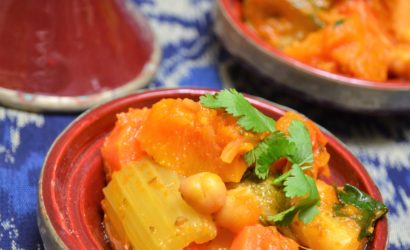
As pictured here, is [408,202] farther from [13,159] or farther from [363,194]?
[13,159]

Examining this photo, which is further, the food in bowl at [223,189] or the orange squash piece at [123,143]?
the orange squash piece at [123,143]

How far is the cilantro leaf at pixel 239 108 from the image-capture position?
98 cm

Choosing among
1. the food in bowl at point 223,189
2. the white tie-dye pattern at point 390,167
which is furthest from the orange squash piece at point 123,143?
the white tie-dye pattern at point 390,167

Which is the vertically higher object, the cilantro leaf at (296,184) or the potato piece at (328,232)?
the cilantro leaf at (296,184)

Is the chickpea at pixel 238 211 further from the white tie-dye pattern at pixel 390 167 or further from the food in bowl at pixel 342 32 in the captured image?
the food in bowl at pixel 342 32

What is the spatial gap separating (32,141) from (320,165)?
2.18 ft

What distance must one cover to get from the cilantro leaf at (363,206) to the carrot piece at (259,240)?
0.13m

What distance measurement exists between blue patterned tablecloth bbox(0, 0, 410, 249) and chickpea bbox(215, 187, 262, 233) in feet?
1.26

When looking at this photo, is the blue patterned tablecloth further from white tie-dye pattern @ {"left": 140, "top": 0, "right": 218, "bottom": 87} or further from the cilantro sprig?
the cilantro sprig

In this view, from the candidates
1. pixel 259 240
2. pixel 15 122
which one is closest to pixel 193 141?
pixel 259 240

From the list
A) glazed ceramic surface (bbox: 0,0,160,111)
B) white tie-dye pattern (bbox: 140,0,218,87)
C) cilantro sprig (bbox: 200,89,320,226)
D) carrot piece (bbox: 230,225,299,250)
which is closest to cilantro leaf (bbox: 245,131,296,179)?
cilantro sprig (bbox: 200,89,320,226)

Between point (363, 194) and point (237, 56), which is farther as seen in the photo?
point (237, 56)

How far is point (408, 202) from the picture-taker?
4.62 ft

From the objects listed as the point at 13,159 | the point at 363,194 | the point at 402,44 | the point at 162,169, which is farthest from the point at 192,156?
the point at 402,44
